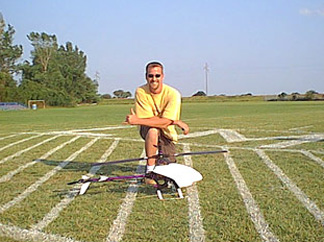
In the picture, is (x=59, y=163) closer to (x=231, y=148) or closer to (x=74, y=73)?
(x=231, y=148)

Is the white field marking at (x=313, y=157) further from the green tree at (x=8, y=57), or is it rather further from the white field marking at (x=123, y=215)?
the green tree at (x=8, y=57)

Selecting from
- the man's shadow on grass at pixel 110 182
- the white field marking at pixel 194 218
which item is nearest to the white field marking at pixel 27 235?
the white field marking at pixel 194 218

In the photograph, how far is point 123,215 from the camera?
3.92 meters

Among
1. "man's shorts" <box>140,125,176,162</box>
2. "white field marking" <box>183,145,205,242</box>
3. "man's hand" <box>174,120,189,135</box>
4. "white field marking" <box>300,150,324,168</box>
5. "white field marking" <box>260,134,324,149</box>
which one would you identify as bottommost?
"white field marking" <box>183,145,205,242</box>

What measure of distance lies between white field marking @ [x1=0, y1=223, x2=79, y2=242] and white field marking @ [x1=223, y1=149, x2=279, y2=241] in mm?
1588

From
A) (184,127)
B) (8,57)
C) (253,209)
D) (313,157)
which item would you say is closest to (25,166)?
(184,127)

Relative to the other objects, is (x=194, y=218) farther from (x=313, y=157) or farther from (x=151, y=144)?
(x=313, y=157)

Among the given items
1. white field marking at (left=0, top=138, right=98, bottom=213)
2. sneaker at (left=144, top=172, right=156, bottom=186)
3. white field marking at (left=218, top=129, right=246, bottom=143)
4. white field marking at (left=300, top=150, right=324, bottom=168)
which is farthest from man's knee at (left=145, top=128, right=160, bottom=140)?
white field marking at (left=218, top=129, right=246, bottom=143)

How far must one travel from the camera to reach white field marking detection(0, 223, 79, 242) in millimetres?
3304

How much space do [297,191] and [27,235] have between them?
3.03m

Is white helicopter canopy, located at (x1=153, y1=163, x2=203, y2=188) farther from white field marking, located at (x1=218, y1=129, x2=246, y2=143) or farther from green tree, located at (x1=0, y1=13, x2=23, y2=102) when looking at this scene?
green tree, located at (x1=0, y1=13, x2=23, y2=102)

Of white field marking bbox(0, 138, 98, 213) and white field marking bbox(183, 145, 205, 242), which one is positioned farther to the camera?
white field marking bbox(0, 138, 98, 213)

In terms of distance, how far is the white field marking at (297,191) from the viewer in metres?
3.87

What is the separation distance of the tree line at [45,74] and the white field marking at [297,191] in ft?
186
